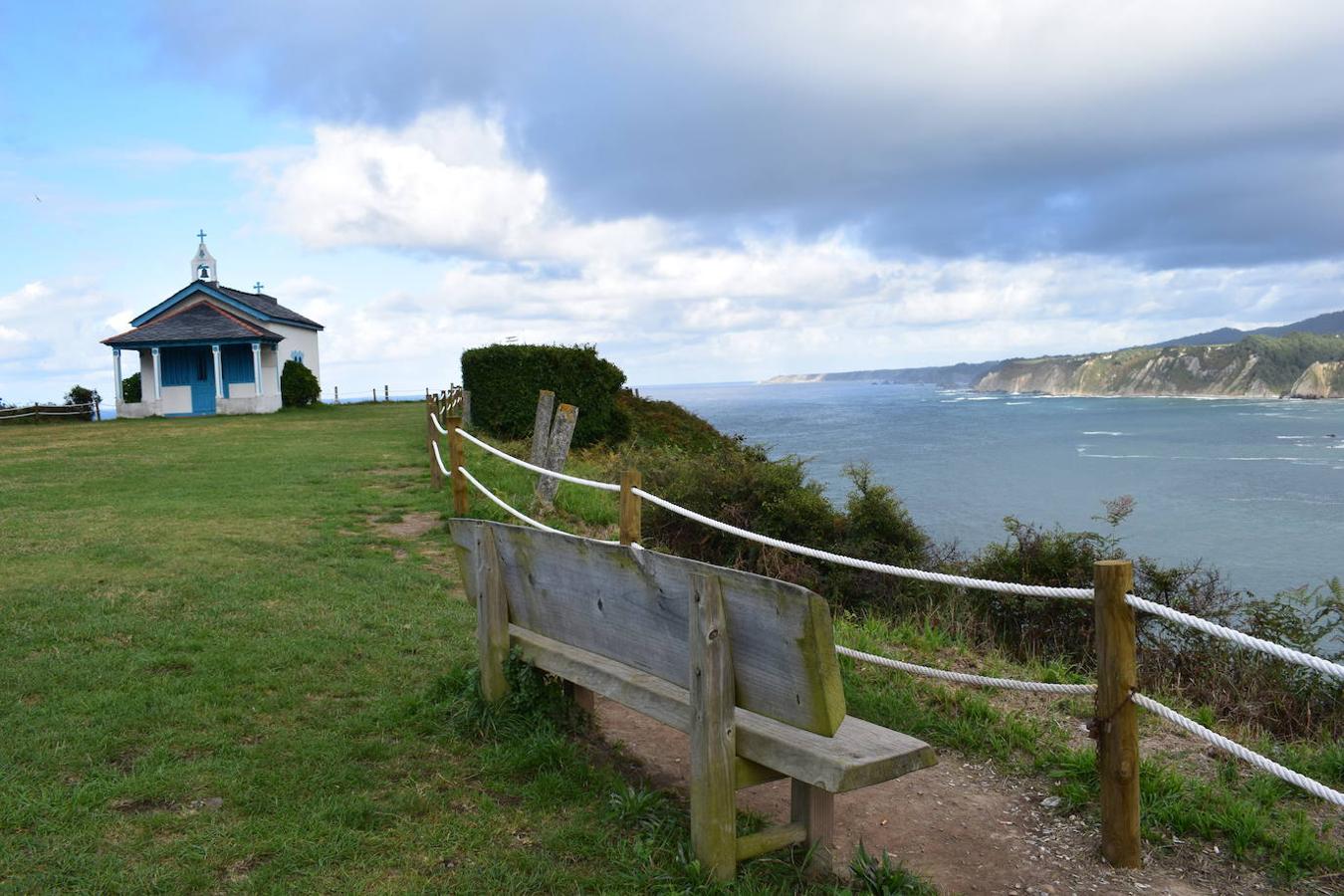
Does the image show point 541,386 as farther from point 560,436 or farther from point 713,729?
point 713,729

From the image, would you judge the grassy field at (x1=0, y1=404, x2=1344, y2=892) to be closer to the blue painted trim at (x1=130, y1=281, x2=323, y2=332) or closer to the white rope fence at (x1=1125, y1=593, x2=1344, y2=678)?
the white rope fence at (x1=1125, y1=593, x2=1344, y2=678)

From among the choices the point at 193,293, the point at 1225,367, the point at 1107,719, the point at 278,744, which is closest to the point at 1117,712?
the point at 1107,719

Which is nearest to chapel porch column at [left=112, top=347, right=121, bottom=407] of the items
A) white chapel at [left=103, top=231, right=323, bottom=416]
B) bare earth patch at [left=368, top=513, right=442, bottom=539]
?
white chapel at [left=103, top=231, right=323, bottom=416]

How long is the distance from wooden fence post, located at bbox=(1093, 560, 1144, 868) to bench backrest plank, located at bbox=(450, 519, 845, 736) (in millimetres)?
1048

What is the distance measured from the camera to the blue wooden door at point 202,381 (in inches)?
1283

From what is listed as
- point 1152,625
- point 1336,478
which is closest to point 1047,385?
point 1336,478

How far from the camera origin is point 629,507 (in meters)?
5.21

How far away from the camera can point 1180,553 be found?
16703 millimetres

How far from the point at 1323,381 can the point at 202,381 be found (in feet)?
463

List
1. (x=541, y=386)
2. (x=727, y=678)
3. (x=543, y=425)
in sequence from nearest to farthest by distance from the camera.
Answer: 1. (x=727, y=678)
2. (x=543, y=425)
3. (x=541, y=386)

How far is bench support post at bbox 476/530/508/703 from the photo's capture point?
439cm

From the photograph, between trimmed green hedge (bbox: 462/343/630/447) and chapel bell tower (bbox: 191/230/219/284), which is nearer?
trimmed green hedge (bbox: 462/343/630/447)

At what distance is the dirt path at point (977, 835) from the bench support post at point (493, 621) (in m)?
0.61

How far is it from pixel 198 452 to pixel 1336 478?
109 ft
